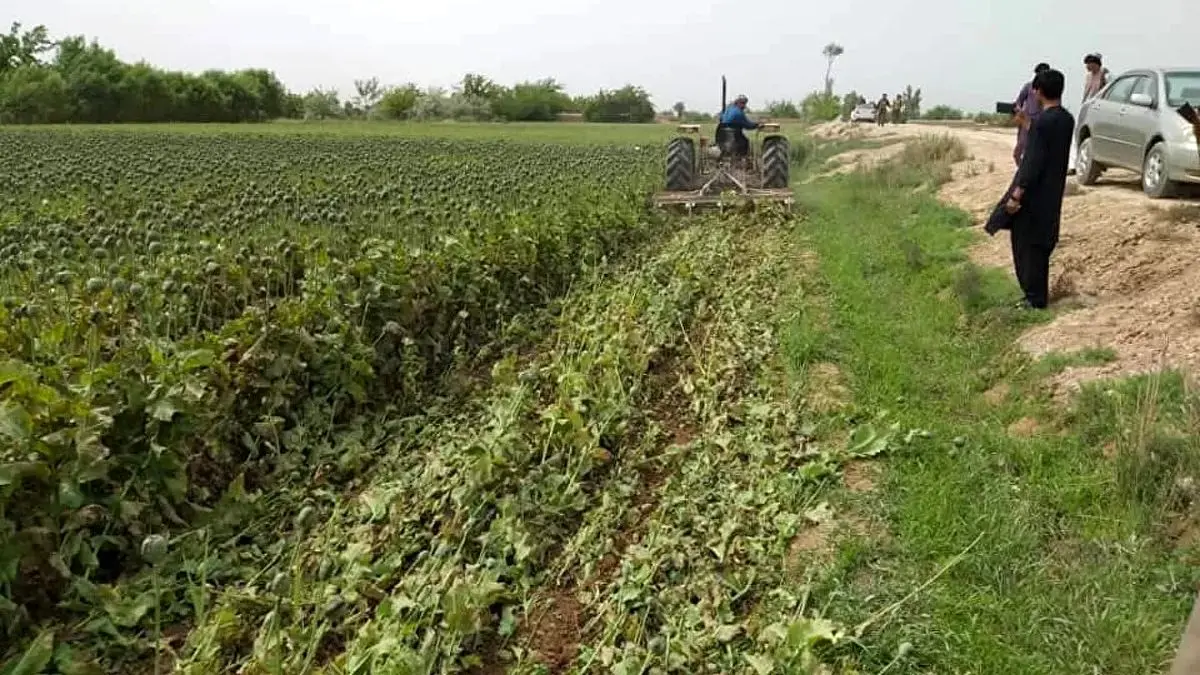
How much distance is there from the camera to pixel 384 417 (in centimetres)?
584

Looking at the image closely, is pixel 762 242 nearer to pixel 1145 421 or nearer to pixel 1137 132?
pixel 1137 132

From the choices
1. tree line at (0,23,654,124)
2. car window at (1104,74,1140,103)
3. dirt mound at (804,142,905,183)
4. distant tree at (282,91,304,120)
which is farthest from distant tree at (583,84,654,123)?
car window at (1104,74,1140,103)

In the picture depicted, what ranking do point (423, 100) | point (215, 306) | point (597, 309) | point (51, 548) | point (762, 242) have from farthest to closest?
point (423, 100) → point (762, 242) → point (597, 309) → point (215, 306) → point (51, 548)

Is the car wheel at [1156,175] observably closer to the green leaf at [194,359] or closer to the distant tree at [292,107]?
the green leaf at [194,359]

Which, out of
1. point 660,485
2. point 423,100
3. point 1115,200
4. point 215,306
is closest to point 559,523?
point 660,485

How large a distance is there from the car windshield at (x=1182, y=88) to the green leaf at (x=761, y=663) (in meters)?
10.0

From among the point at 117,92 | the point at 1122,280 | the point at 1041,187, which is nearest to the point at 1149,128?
the point at 1122,280

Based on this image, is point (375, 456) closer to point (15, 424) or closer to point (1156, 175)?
point (15, 424)

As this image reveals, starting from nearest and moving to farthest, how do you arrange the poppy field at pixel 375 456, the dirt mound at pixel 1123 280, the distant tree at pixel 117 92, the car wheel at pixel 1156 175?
the poppy field at pixel 375 456 → the dirt mound at pixel 1123 280 → the car wheel at pixel 1156 175 → the distant tree at pixel 117 92

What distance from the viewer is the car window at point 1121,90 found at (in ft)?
37.8

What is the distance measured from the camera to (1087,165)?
1259cm

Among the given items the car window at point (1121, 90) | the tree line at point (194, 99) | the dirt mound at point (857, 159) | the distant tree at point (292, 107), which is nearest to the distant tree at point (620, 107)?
the tree line at point (194, 99)

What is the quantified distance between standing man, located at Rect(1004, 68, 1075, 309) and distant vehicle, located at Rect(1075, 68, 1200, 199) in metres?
3.97

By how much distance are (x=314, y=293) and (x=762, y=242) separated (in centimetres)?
691
